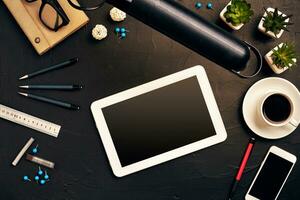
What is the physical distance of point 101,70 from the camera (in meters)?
1.06

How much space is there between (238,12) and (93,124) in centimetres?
42

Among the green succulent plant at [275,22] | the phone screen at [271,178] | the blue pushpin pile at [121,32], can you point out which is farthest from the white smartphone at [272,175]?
the blue pushpin pile at [121,32]

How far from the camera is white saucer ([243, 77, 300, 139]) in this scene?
1.03m

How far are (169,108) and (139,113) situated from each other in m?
0.07

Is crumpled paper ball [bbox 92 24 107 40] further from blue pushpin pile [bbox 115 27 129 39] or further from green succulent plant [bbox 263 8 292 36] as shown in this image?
green succulent plant [bbox 263 8 292 36]

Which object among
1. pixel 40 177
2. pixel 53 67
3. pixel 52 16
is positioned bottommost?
pixel 40 177

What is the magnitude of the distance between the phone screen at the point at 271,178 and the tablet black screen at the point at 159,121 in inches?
6.1

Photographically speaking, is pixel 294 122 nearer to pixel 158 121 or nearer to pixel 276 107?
pixel 276 107

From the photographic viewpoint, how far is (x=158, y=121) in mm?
1063

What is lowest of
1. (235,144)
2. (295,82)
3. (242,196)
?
(242,196)

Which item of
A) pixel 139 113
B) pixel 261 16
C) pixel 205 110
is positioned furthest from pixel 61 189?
pixel 261 16

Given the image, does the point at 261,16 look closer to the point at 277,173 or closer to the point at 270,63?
the point at 270,63

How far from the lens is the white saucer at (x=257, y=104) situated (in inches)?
40.4

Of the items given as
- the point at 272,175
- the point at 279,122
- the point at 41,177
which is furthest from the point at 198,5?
the point at 41,177
